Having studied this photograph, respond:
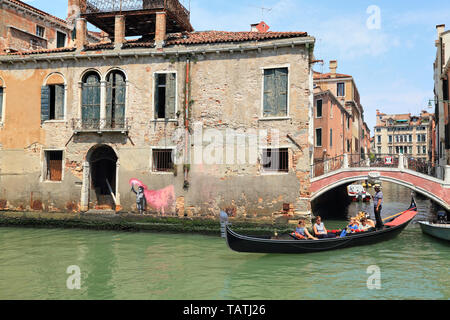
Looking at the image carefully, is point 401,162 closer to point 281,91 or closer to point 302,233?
point 281,91

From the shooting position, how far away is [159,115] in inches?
618

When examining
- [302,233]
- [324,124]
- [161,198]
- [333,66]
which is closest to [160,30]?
[161,198]

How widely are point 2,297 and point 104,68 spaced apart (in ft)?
32.4

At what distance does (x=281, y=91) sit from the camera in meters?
14.0

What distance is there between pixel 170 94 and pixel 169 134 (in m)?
1.45

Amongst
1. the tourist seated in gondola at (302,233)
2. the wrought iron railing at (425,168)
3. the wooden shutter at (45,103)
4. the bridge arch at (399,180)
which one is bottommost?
the tourist seated in gondola at (302,233)

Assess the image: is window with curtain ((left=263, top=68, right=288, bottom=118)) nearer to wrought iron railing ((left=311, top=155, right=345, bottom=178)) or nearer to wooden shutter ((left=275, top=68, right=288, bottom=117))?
wooden shutter ((left=275, top=68, right=288, bottom=117))

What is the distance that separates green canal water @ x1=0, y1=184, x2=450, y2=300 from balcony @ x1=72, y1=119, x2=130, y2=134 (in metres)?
4.01

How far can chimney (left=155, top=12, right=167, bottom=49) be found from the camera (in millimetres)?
14889

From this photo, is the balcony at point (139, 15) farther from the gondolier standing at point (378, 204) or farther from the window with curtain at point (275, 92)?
the gondolier standing at point (378, 204)

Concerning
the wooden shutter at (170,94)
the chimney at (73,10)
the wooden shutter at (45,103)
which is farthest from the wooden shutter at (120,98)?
the chimney at (73,10)

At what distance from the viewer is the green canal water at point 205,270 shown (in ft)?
25.6
